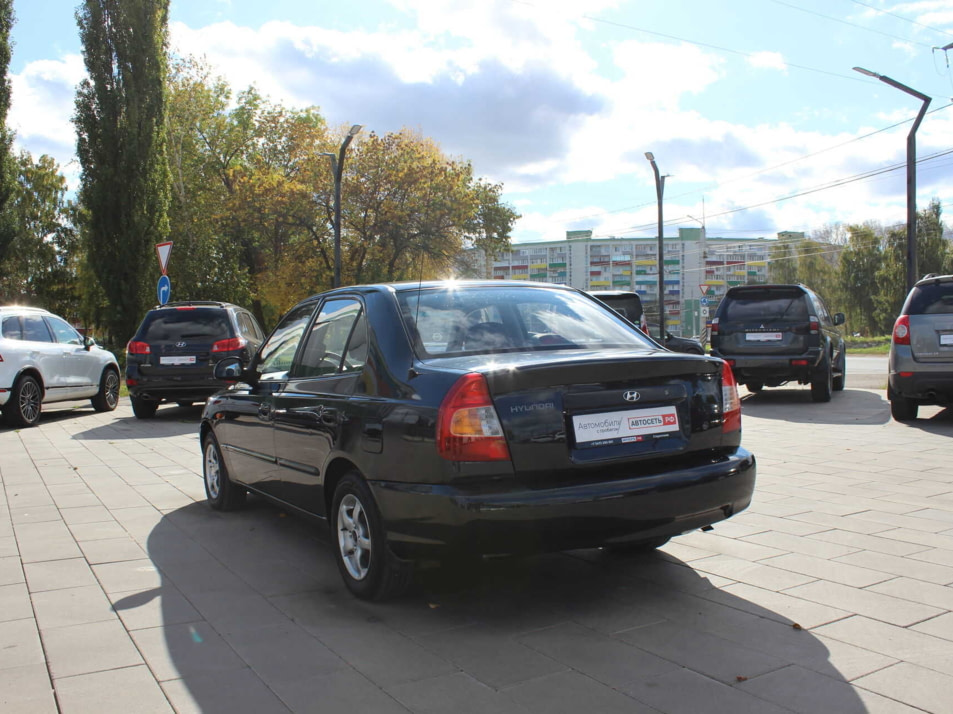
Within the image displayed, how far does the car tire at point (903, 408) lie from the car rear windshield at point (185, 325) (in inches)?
367

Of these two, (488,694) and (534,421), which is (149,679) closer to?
(488,694)

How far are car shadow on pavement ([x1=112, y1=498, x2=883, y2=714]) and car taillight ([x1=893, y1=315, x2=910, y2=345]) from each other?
6.65 m

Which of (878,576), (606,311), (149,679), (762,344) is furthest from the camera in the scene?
(762,344)

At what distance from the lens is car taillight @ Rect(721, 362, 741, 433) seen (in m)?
4.11

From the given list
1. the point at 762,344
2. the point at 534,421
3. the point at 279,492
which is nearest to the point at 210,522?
the point at 279,492

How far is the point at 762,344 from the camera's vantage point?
42.1 feet

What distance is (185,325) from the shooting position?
1310 cm

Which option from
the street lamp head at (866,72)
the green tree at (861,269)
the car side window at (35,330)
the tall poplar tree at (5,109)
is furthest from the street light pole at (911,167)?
the green tree at (861,269)

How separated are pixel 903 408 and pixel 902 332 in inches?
39.2

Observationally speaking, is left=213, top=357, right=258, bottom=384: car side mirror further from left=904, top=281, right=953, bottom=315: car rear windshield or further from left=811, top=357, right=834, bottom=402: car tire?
left=811, top=357, right=834, bottom=402: car tire

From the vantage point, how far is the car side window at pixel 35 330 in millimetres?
12539

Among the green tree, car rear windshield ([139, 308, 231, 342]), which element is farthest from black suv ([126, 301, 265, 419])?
the green tree

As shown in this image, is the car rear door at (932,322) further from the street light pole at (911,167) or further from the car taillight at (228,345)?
the street light pole at (911,167)

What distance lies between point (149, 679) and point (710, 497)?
95.7 inches
